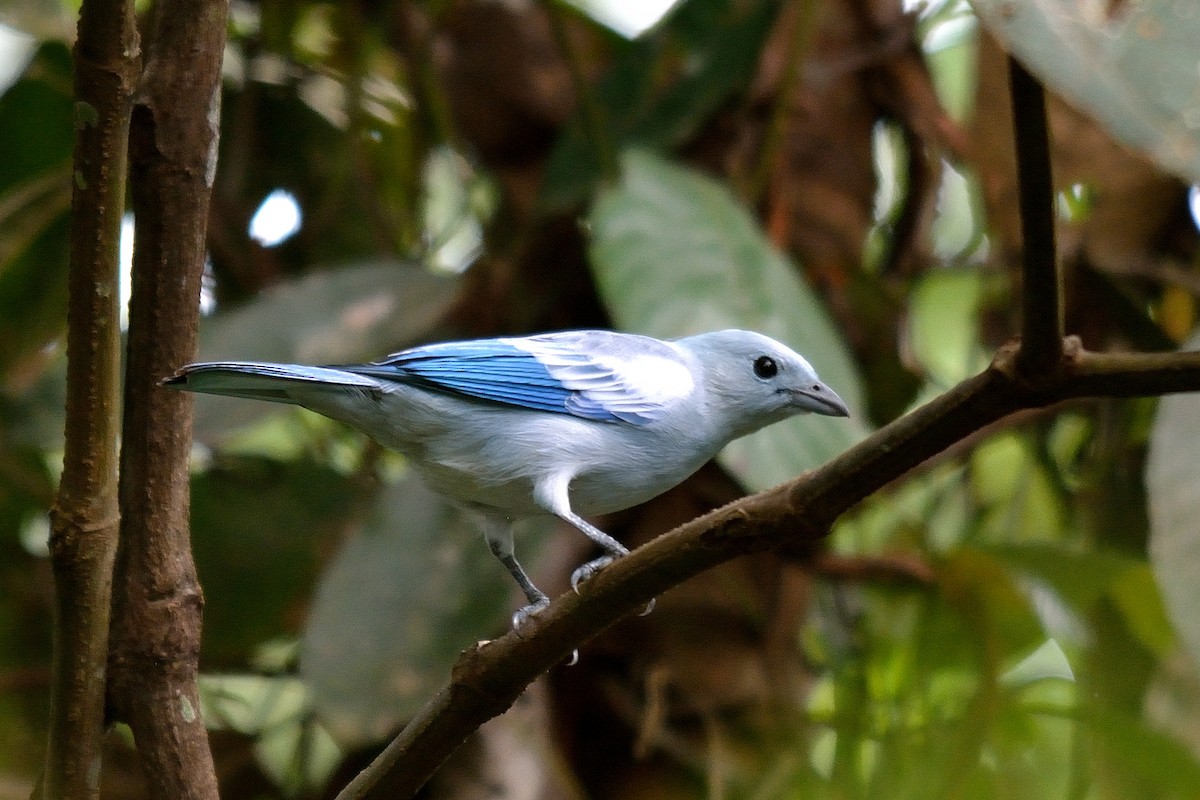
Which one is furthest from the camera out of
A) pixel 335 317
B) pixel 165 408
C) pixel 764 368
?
pixel 335 317

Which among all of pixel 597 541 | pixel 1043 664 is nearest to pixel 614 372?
pixel 597 541

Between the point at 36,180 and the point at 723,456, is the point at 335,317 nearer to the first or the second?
the point at 36,180

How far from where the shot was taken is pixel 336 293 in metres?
3.13

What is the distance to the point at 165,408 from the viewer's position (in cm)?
164

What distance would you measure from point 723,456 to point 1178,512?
796 millimetres

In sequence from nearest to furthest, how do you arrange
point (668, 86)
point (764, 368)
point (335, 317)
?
point (764, 368) → point (335, 317) → point (668, 86)

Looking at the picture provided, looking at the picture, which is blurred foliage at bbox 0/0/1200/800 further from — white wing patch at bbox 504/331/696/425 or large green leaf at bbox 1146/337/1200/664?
white wing patch at bbox 504/331/696/425

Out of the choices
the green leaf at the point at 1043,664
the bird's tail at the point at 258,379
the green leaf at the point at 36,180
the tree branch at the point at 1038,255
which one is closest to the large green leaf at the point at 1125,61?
the tree branch at the point at 1038,255

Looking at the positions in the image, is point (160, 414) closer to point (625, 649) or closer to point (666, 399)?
point (666, 399)

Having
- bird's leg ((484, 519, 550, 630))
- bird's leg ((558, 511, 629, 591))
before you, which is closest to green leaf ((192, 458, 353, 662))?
bird's leg ((484, 519, 550, 630))

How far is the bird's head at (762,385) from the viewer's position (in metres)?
2.11

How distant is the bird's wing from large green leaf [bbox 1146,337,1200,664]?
0.82 metres

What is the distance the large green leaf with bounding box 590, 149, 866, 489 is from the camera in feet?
8.52

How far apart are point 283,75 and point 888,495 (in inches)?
86.7
